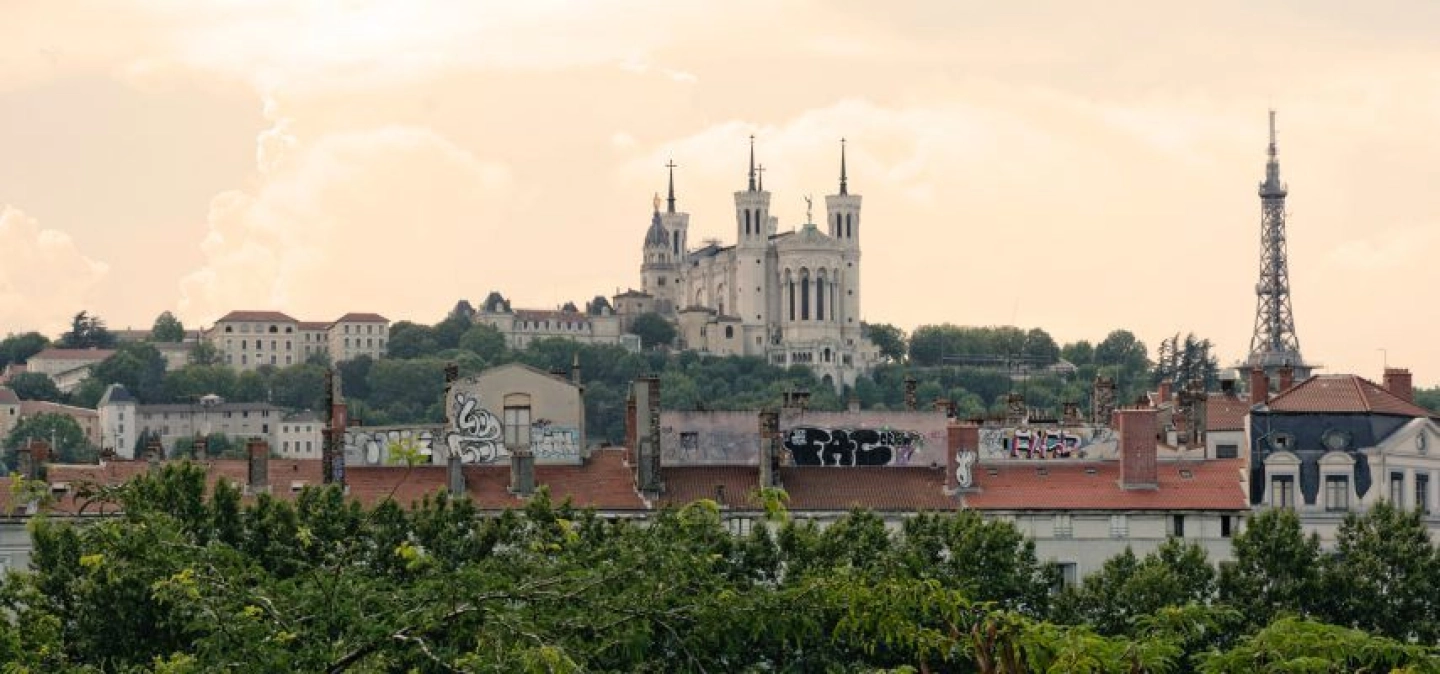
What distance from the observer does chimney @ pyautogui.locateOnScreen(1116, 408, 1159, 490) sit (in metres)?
86.9

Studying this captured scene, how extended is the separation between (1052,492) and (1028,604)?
19.8 m

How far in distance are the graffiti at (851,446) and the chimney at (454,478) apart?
1317cm

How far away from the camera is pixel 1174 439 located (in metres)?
104

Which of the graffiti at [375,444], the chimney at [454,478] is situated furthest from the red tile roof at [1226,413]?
the chimney at [454,478]

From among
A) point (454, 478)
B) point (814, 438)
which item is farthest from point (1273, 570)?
point (814, 438)

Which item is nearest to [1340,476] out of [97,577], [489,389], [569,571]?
[489,389]

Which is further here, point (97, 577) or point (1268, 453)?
point (1268, 453)

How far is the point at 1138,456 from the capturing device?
8712 cm

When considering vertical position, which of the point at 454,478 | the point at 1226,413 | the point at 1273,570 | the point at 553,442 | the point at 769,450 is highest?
the point at 1226,413

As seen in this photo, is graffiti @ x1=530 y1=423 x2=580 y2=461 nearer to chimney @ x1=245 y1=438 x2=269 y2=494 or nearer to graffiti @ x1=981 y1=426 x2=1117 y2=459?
chimney @ x1=245 y1=438 x2=269 y2=494

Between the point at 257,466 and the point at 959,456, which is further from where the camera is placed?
the point at 959,456

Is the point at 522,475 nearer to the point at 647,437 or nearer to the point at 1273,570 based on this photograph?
the point at 647,437

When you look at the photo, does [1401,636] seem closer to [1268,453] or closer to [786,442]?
[1268,453]

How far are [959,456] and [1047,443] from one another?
579 centimetres
